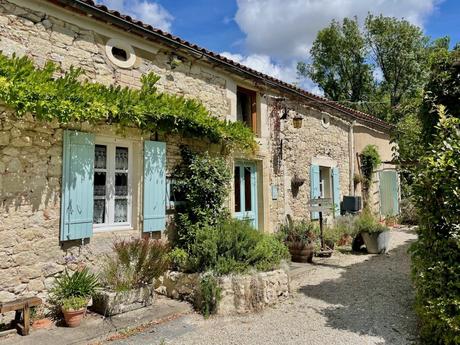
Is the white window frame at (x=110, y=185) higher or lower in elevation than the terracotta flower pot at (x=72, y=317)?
higher

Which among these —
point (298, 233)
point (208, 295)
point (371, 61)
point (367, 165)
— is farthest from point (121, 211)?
point (371, 61)

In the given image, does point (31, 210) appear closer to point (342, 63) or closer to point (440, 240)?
point (440, 240)

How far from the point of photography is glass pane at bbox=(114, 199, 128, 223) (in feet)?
18.5

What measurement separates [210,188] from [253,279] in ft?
6.15

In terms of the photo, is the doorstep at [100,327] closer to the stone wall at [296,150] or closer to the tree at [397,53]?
the stone wall at [296,150]

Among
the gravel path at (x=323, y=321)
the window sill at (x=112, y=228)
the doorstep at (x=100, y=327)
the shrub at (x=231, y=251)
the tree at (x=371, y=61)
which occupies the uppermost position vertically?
the tree at (x=371, y=61)

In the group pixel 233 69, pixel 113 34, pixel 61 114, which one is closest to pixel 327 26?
pixel 233 69

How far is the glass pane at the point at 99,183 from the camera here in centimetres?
536

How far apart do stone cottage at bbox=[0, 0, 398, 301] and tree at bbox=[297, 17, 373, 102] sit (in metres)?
17.8

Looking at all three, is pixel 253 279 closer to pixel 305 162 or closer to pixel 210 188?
pixel 210 188

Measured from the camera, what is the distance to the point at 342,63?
24.5 metres

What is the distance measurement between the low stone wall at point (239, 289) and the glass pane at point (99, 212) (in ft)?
4.64

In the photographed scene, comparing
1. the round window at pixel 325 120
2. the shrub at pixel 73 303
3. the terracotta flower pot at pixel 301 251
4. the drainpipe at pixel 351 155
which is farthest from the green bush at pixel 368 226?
the shrub at pixel 73 303

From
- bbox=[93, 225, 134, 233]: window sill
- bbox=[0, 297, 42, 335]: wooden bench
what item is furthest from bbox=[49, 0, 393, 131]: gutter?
bbox=[0, 297, 42, 335]: wooden bench
